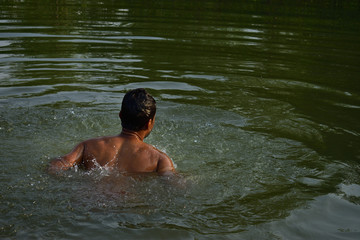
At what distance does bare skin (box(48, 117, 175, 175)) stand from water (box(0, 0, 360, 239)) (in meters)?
0.11

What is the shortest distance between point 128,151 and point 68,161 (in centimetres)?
58

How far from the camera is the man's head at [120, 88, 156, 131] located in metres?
4.87

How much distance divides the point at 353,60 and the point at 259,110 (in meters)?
4.52

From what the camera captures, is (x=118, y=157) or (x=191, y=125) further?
(x=191, y=125)

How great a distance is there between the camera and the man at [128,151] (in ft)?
15.6

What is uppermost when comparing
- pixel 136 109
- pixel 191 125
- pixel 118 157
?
pixel 136 109

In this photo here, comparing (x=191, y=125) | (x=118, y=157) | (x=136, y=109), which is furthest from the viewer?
(x=191, y=125)

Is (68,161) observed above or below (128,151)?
below

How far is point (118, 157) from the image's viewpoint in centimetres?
475

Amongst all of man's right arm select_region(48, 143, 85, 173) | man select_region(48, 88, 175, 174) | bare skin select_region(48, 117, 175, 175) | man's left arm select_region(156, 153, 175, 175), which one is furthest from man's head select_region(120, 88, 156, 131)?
man's right arm select_region(48, 143, 85, 173)

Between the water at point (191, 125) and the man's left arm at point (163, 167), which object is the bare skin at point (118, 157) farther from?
the water at point (191, 125)

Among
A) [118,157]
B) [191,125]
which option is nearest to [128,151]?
[118,157]

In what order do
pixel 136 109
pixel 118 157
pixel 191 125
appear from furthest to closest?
pixel 191 125
pixel 136 109
pixel 118 157

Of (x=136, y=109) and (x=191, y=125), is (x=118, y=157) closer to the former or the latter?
(x=136, y=109)
